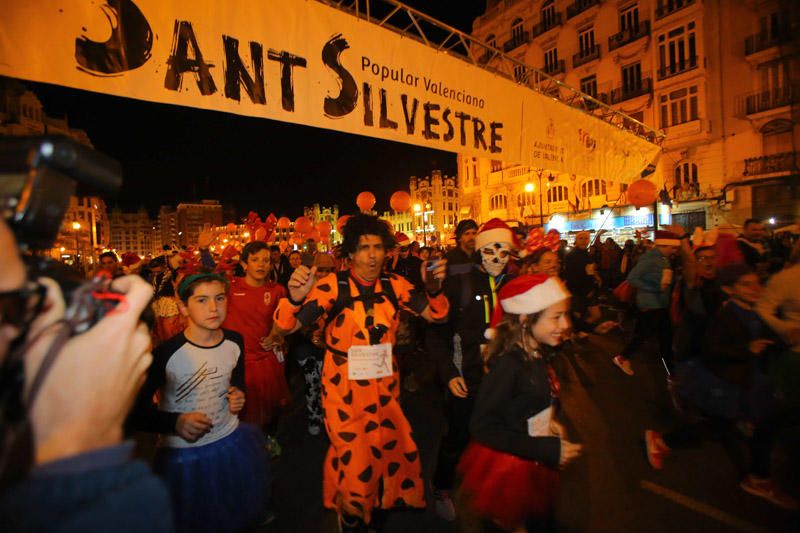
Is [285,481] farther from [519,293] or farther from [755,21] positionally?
[755,21]

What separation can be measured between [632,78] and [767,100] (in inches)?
298

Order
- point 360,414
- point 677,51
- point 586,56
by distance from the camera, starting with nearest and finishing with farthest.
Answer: point 360,414 < point 677,51 < point 586,56

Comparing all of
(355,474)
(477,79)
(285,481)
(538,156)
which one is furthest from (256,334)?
(538,156)

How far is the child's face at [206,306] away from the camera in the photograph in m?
2.52

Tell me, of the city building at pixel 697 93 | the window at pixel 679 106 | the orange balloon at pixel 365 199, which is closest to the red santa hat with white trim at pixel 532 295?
the orange balloon at pixel 365 199

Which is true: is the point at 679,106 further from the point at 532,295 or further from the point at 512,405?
the point at 512,405

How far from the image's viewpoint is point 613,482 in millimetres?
3516

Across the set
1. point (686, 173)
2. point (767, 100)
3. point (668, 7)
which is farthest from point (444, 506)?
point (668, 7)

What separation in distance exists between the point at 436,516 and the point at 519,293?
2.05m

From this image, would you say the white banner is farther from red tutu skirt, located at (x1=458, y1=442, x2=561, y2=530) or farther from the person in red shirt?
red tutu skirt, located at (x1=458, y1=442, x2=561, y2=530)

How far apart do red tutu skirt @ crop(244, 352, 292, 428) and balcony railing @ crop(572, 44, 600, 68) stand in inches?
1256

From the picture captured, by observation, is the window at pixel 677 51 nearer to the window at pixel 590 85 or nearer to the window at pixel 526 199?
the window at pixel 590 85

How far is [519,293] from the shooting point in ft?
7.59

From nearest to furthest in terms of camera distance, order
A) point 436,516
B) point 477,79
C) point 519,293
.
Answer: point 519,293 < point 436,516 < point 477,79
